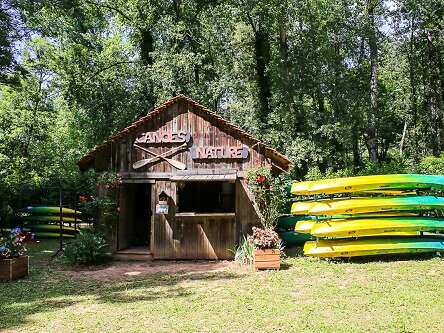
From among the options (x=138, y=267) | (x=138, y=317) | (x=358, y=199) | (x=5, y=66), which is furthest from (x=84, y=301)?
(x=5, y=66)

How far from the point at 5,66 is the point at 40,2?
239 cm

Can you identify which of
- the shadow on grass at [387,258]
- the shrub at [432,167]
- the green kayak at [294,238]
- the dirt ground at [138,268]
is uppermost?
the shrub at [432,167]

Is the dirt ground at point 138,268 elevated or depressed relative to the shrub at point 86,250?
depressed

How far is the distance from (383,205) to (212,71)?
12453 millimetres

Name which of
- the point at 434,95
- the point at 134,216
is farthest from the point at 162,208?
the point at 434,95

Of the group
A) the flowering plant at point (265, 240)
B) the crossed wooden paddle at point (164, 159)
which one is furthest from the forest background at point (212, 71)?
the flowering plant at point (265, 240)

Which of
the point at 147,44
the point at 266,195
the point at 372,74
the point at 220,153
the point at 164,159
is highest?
the point at 147,44

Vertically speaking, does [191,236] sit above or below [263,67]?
below

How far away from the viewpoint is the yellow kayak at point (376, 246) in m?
10.6

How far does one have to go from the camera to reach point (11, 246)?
991 cm

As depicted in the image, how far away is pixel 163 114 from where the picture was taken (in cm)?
1243

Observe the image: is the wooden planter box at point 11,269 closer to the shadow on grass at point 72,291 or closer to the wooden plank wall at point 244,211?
the shadow on grass at point 72,291

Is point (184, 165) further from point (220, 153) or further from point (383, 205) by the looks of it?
point (383, 205)

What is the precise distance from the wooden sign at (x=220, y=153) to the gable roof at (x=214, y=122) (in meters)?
0.34
